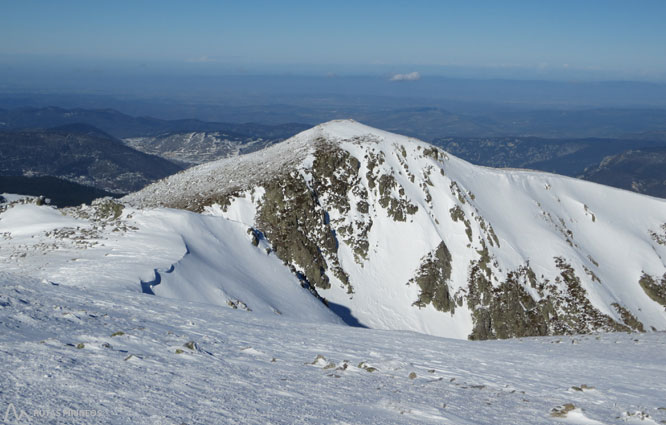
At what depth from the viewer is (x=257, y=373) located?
A: 10258 mm

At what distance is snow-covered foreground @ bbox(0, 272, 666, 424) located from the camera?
7559 mm

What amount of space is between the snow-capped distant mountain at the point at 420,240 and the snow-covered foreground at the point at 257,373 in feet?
89.6

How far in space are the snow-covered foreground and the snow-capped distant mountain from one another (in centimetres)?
2731

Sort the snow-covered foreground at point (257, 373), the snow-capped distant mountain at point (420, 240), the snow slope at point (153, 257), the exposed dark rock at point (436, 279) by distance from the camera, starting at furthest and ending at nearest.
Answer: the exposed dark rock at point (436, 279) < the snow-capped distant mountain at point (420, 240) < the snow slope at point (153, 257) < the snow-covered foreground at point (257, 373)

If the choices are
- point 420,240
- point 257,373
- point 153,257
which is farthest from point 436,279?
point 257,373

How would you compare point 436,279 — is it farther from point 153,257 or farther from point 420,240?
point 153,257

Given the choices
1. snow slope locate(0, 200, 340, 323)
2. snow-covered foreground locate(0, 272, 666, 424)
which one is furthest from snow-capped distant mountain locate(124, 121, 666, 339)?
snow-covered foreground locate(0, 272, 666, 424)

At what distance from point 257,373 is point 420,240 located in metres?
42.1

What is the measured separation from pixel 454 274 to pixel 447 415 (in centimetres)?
4195

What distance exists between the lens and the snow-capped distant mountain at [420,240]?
46594mm

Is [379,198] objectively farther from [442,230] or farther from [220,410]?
[220,410]

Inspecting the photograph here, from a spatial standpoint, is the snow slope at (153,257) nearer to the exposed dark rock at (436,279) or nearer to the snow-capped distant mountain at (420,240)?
the snow-capped distant mountain at (420,240)

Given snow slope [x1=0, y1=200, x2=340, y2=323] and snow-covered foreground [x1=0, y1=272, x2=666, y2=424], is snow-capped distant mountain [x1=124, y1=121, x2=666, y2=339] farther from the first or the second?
snow-covered foreground [x1=0, y1=272, x2=666, y2=424]

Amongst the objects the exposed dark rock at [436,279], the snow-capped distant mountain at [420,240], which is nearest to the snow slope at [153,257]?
the snow-capped distant mountain at [420,240]
